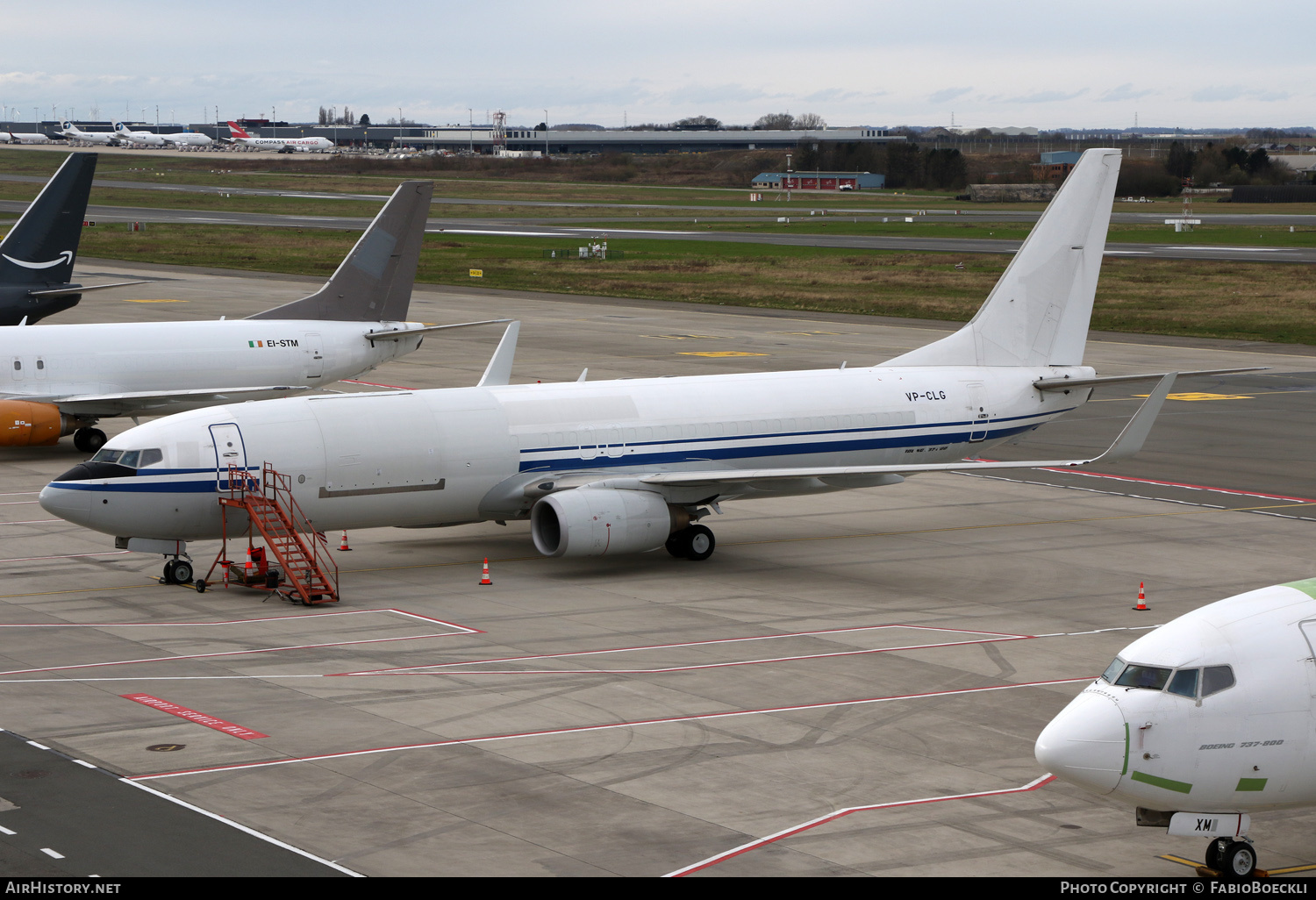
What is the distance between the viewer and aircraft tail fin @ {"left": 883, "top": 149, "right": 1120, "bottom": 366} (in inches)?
1515

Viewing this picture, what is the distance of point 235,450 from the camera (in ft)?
101

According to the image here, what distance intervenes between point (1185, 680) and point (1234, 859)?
1.87 meters

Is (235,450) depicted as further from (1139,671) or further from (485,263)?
(485,263)

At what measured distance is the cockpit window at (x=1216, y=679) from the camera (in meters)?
15.2

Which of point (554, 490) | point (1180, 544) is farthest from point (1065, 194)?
point (554, 490)

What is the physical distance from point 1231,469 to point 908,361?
12.4m

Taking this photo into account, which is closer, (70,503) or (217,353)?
(70,503)

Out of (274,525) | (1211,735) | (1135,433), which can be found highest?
(1135,433)

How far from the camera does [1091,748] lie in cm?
1520

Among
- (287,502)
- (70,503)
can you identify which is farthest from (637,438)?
(70,503)

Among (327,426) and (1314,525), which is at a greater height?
(327,426)

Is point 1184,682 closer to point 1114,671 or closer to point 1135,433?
point 1114,671

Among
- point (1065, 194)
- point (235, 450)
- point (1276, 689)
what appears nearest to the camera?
point (1276, 689)

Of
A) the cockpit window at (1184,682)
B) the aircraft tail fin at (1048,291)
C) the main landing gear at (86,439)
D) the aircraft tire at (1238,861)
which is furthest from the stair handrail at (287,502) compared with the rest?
the aircraft tire at (1238,861)
